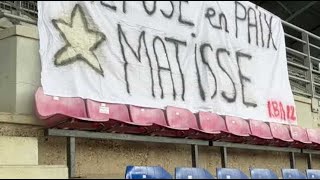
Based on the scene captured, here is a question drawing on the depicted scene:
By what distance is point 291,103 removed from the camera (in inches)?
368

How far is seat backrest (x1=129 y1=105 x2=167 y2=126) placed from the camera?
6312mm

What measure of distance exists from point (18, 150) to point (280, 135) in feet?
15.1

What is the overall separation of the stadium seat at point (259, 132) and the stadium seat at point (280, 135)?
136mm

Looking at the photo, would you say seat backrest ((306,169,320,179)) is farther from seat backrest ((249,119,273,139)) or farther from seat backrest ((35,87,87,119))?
seat backrest ((35,87,87,119))

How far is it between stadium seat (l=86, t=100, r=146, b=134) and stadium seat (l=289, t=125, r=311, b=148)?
3.57 metres

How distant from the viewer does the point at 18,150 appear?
17.6 ft

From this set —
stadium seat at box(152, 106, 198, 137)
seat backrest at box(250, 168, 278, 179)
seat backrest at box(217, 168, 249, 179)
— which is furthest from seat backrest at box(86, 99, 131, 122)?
seat backrest at box(250, 168, 278, 179)

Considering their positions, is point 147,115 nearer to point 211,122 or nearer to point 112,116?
point 112,116

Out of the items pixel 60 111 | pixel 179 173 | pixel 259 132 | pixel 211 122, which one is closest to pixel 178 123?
pixel 211 122

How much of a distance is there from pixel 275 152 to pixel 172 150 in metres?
2.65

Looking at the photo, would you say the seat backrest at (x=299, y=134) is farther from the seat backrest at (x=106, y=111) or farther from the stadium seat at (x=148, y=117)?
the seat backrest at (x=106, y=111)

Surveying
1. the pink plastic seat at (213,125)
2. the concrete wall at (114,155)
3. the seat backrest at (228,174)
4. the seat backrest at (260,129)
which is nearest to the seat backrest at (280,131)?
the seat backrest at (260,129)

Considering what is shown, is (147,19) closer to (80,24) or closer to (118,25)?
(118,25)

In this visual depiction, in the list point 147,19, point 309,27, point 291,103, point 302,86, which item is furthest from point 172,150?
point 309,27
